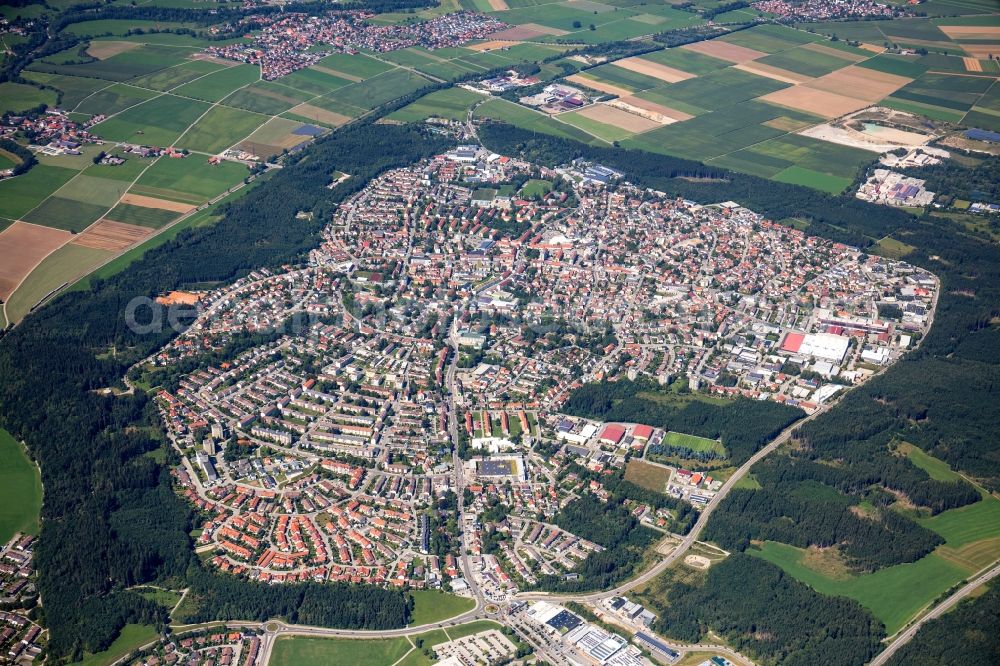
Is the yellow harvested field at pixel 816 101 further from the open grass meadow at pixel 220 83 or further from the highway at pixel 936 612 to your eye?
the highway at pixel 936 612

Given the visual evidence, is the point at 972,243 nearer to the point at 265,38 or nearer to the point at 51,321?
the point at 51,321

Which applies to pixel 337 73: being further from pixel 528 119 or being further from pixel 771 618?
pixel 771 618

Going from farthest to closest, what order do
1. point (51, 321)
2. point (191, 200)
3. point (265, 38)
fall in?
1. point (265, 38)
2. point (191, 200)
3. point (51, 321)

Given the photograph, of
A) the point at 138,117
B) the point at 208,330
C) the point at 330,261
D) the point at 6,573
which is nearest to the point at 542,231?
the point at 330,261

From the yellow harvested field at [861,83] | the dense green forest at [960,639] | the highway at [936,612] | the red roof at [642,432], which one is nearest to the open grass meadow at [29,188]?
the red roof at [642,432]

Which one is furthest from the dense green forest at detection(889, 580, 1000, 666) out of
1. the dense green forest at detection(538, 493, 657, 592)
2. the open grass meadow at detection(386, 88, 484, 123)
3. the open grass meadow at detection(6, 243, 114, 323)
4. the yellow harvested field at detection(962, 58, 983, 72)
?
the yellow harvested field at detection(962, 58, 983, 72)

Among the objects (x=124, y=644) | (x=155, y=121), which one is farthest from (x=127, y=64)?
(x=124, y=644)
